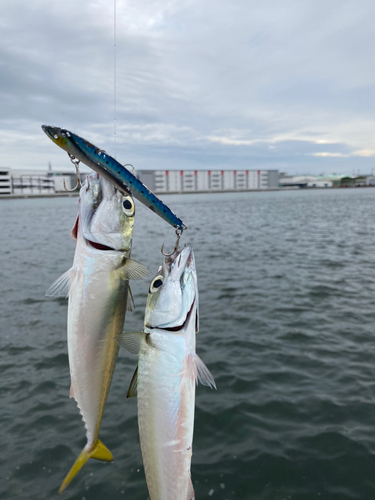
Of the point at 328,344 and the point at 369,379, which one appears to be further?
the point at 328,344

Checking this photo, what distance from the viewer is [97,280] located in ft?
7.68

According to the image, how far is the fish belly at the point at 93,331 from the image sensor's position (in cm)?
234

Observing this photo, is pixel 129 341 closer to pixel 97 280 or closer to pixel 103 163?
pixel 97 280

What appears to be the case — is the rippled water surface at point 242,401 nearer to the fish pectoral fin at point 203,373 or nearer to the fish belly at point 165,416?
the fish belly at point 165,416

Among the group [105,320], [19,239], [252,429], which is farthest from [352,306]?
[19,239]

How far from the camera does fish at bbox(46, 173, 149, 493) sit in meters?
2.34

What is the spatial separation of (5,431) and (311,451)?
6.14 meters

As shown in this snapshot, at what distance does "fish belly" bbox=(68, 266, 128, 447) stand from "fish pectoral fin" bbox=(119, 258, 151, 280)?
62 millimetres

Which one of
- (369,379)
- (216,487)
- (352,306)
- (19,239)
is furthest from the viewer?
(19,239)

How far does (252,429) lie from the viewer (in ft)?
23.1

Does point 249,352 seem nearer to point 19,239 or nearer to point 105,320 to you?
point 105,320

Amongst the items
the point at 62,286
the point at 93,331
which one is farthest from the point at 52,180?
the point at 93,331

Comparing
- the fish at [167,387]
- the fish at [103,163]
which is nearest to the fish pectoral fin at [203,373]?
the fish at [167,387]

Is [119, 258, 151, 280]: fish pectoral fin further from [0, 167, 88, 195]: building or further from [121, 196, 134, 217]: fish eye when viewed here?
[0, 167, 88, 195]: building
